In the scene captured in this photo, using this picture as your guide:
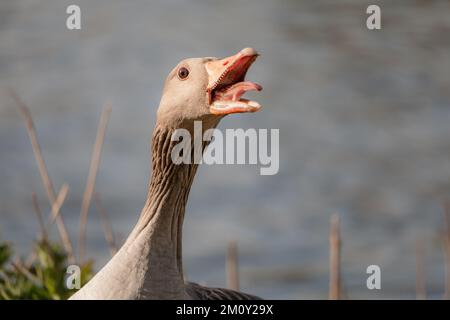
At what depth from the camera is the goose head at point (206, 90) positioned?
4.43 meters

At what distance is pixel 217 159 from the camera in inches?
226

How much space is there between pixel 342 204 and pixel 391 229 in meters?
0.59

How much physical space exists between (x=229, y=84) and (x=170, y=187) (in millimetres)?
549

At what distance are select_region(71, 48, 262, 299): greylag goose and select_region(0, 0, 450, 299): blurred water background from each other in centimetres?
480

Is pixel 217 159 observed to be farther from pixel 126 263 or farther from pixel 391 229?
pixel 391 229

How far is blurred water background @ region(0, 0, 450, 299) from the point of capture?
10.1 m

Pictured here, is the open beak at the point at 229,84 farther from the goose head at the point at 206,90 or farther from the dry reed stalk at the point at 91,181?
the dry reed stalk at the point at 91,181

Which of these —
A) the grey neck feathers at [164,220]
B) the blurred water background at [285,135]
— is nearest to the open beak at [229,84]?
the grey neck feathers at [164,220]

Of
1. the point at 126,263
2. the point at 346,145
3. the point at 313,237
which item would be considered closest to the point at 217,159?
the point at 126,263

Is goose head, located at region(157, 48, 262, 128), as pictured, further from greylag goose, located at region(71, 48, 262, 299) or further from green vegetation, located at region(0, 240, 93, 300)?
green vegetation, located at region(0, 240, 93, 300)

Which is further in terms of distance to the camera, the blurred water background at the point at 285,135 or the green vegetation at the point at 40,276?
the blurred water background at the point at 285,135

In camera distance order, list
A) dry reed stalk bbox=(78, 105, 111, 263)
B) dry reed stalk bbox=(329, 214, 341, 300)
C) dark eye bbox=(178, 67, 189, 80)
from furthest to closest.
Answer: dry reed stalk bbox=(78, 105, 111, 263), dry reed stalk bbox=(329, 214, 341, 300), dark eye bbox=(178, 67, 189, 80)

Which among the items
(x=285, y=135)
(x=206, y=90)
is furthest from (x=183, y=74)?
(x=285, y=135)

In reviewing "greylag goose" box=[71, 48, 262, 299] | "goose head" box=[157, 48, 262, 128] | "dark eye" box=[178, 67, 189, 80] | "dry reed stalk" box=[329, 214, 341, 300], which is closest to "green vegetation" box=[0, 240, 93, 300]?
"greylag goose" box=[71, 48, 262, 299]
